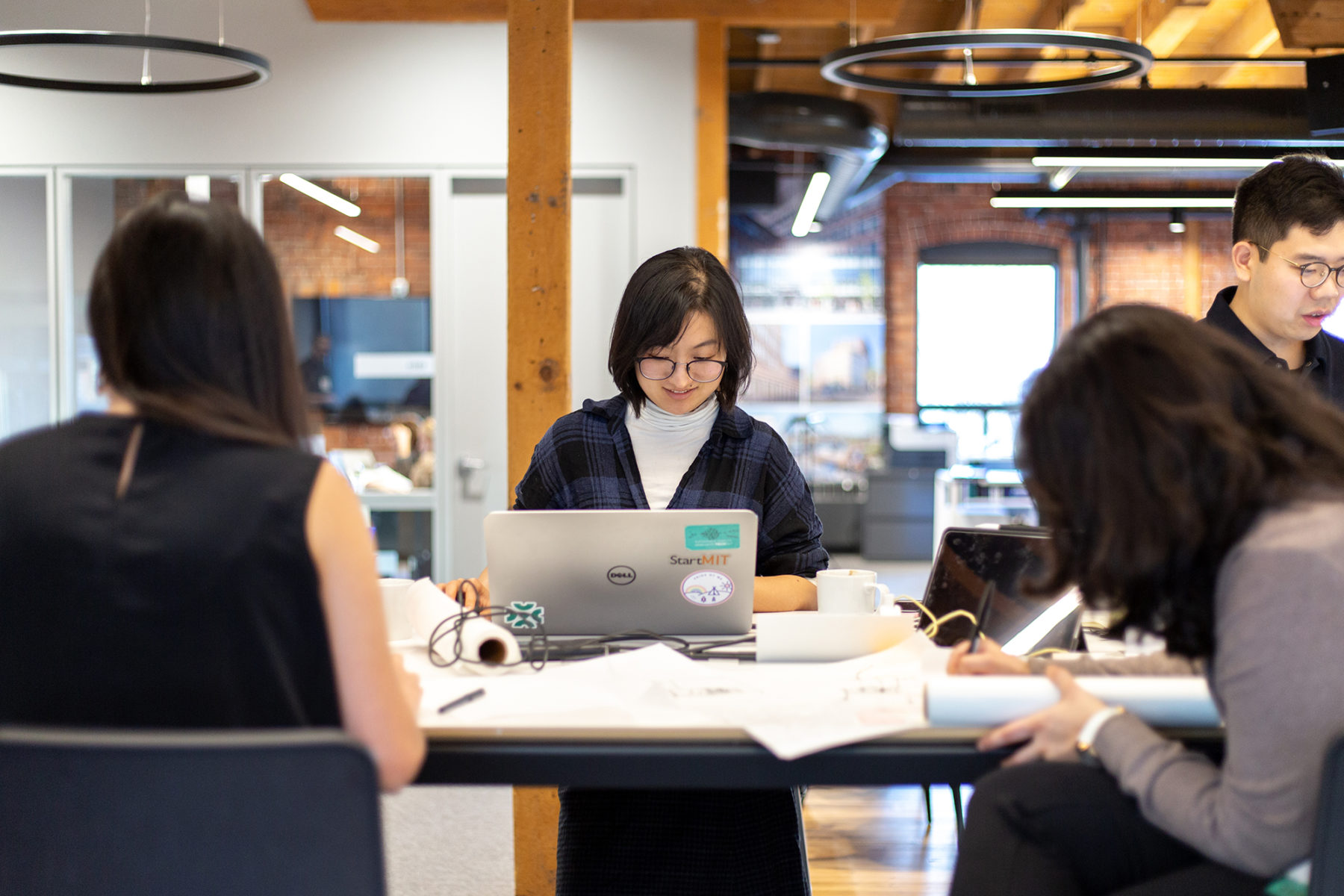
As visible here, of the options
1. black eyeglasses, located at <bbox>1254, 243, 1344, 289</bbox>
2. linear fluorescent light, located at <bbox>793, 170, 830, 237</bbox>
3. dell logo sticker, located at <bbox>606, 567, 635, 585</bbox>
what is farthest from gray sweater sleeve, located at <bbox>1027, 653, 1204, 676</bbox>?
linear fluorescent light, located at <bbox>793, 170, 830, 237</bbox>

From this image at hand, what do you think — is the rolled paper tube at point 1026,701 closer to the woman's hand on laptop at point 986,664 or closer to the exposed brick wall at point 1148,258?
the woman's hand on laptop at point 986,664

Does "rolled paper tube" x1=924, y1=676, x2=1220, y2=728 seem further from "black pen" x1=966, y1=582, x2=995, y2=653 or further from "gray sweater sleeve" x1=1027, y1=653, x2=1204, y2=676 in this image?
"black pen" x1=966, y1=582, x2=995, y2=653

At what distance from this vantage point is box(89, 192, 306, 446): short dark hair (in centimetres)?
122

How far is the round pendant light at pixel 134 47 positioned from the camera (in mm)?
3801

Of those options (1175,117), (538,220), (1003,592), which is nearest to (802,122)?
(1175,117)

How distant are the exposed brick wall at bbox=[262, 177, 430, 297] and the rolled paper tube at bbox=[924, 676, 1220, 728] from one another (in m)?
4.24

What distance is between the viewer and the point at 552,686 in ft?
5.22

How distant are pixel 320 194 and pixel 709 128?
5.85 feet

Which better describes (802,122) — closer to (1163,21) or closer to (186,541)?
(1163,21)

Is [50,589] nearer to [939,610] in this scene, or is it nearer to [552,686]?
[552,686]

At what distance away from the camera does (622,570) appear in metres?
1.86

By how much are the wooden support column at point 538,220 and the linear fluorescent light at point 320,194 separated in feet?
8.15

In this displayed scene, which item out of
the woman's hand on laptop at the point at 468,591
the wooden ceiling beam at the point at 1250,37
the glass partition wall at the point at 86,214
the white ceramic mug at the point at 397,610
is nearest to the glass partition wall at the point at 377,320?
the glass partition wall at the point at 86,214

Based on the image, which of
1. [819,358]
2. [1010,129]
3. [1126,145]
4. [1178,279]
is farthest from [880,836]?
[1178,279]
